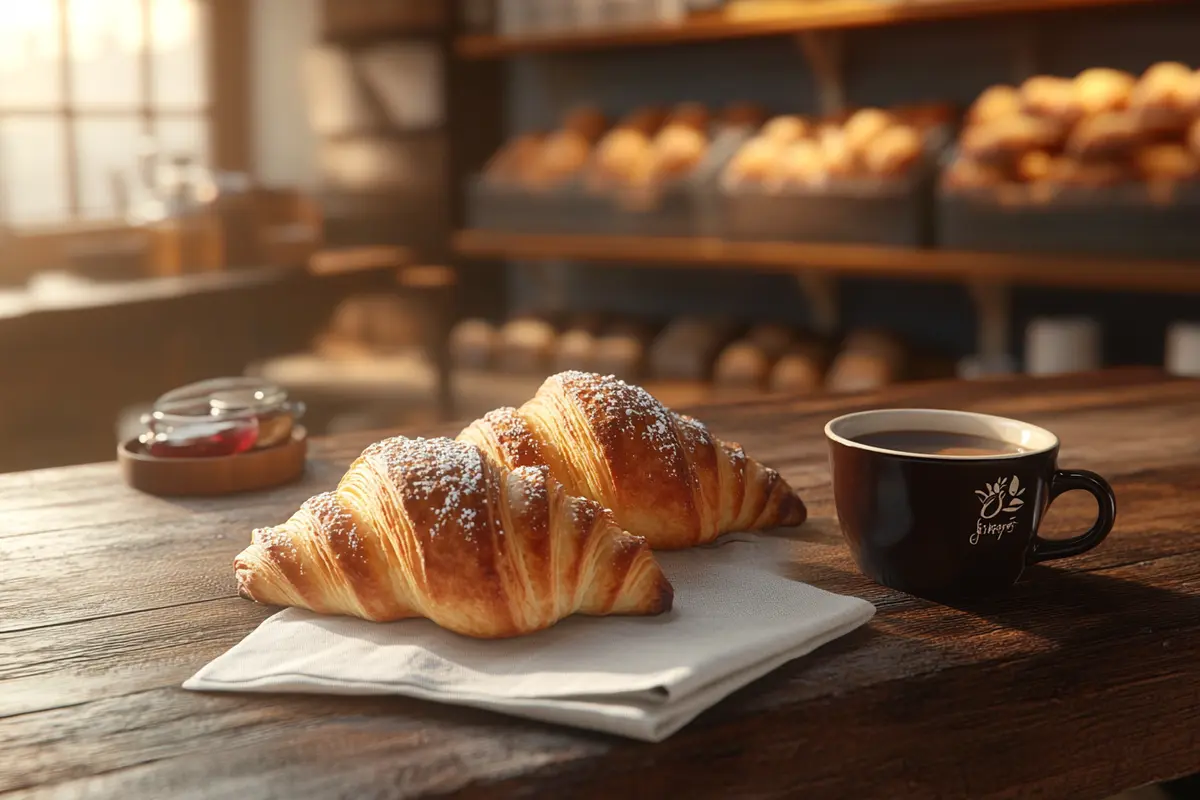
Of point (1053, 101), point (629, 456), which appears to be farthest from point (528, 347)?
point (629, 456)

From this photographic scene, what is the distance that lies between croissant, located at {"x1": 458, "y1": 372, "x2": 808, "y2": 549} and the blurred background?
172 cm

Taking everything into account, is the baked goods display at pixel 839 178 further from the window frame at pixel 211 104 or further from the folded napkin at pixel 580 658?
the window frame at pixel 211 104

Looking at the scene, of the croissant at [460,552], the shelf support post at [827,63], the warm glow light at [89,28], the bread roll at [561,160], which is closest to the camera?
the croissant at [460,552]

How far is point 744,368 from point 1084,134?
2.90ft

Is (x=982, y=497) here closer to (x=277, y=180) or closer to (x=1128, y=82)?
(x=1128, y=82)

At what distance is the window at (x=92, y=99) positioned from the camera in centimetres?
411

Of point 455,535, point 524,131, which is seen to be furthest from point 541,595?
point 524,131

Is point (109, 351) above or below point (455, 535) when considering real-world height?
below

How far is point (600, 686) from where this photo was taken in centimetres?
59

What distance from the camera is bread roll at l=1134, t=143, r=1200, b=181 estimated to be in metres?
2.26

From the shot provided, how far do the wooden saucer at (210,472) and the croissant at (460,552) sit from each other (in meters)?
0.31

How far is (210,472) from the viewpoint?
1.00m

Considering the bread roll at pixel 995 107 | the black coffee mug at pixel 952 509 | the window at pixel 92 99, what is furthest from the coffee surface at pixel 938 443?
the window at pixel 92 99

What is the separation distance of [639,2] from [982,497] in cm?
→ 261
